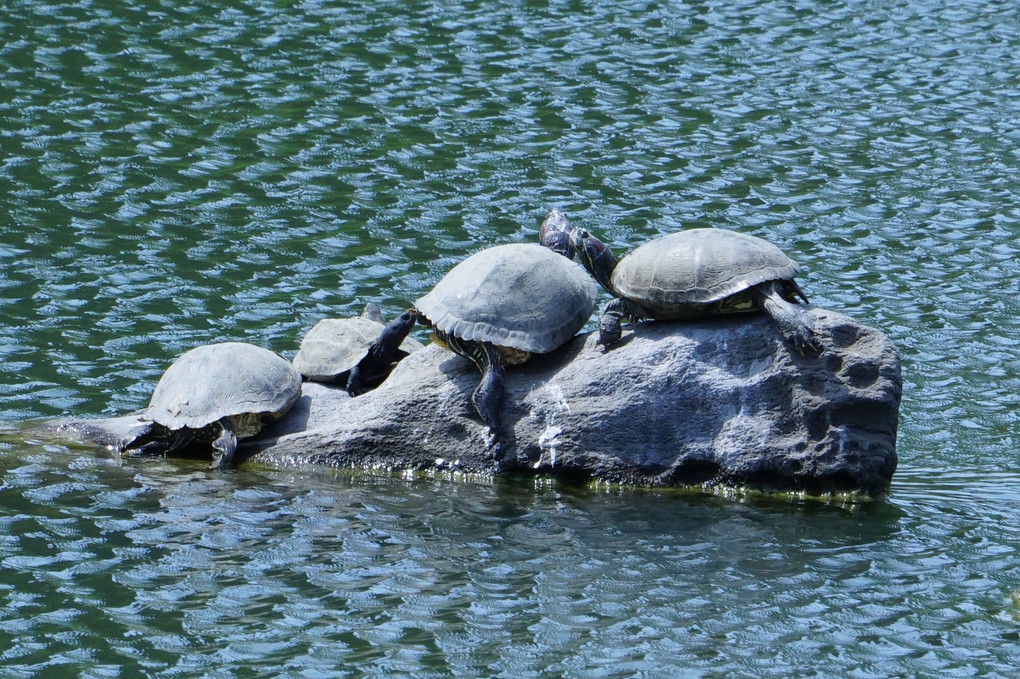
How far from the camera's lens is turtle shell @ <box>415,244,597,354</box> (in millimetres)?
10000

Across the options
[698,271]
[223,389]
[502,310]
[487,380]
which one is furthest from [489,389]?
[223,389]

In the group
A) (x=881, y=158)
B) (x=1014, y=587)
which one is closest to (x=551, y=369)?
(x=1014, y=587)

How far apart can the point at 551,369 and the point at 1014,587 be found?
3.45 metres

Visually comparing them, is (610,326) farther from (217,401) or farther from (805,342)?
(217,401)

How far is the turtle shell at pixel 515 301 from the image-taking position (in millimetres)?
10000

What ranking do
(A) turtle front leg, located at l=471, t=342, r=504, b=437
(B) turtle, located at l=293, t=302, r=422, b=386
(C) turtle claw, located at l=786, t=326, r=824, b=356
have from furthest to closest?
(B) turtle, located at l=293, t=302, r=422, b=386
(A) turtle front leg, located at l=471, t=342, r=504, b=437
(C) turtle claw, located at l=786, t=326, r=824, b=356

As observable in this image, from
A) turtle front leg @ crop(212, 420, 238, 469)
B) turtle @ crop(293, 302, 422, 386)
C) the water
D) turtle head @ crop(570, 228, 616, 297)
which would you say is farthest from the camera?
turtle @ crop(293, 302, 422, 386)

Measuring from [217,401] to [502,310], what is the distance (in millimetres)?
2111

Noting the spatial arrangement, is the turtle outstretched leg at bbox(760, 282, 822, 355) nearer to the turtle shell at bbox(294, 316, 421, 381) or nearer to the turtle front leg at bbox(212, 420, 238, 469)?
the turtle shell at bbox(294, 316, 421, 381)

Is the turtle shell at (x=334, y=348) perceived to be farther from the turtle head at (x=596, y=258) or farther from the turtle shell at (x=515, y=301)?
the turtle head at (x=596, y=258)

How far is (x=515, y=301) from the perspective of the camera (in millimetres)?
10094

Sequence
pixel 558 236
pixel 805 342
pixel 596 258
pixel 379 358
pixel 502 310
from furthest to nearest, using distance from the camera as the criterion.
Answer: pixel 558 236
pixel 379 358
pixel 596 258
pixel 502 310
pixel 805 342

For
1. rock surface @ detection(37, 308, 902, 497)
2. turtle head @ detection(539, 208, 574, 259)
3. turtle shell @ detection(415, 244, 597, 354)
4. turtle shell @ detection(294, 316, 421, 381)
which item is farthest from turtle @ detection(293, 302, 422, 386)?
turtle head @ detection(539, 208, 574, 259)

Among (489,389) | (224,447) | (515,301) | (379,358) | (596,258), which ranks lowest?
(224,447)
